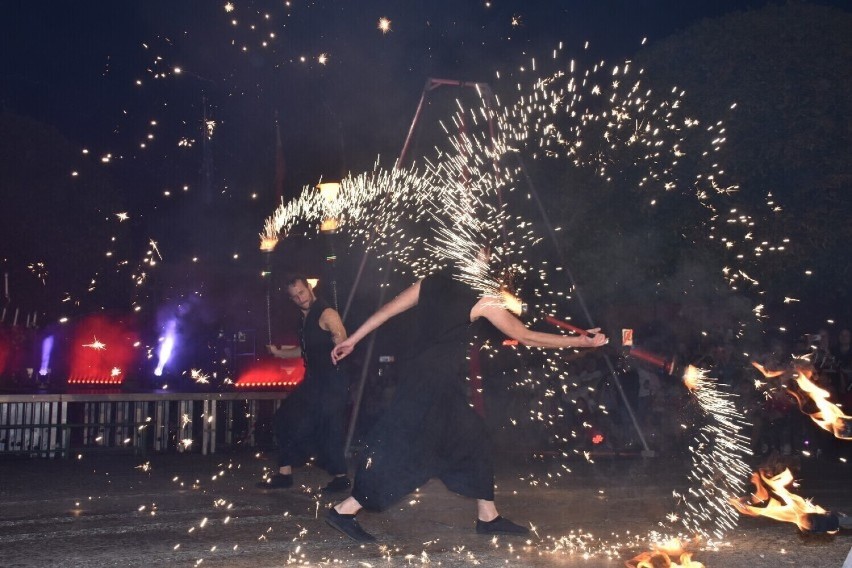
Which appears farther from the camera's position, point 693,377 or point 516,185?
point 516,185

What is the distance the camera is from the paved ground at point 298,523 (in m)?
5.59

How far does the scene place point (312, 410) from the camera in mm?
8398

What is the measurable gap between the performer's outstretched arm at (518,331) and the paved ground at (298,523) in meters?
1.35

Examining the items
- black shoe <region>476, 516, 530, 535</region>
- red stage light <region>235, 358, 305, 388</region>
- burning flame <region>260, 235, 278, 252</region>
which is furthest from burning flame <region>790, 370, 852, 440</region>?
red stage light <region>235, 358, 305, 388</region>

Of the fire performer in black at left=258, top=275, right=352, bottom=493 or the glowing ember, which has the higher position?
the fire performer in black at left=258, top=275, right=352, bottom=493

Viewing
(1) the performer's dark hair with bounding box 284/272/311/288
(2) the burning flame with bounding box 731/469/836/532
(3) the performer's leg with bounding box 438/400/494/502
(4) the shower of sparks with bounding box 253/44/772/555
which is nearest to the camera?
(2) the burning flame with bounding box 731/469/836/532

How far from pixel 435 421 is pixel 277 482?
2.76 m

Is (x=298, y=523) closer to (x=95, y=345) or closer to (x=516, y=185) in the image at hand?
(x=516, y=185)

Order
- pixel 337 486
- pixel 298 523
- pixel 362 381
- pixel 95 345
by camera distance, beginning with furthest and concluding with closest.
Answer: pixel 95 345 < pixel 362 381 < pixel 337 486 < pixel 298 523

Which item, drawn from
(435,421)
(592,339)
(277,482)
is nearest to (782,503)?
(592,339)

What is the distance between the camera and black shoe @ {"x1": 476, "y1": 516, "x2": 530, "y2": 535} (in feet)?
20.5

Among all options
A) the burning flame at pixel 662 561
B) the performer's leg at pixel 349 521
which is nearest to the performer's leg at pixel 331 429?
the performer's leg at pixel 349 521

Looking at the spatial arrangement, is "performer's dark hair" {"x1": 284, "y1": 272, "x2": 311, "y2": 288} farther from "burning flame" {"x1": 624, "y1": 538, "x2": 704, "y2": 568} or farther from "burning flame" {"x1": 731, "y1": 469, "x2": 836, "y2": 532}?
"burning flame" {"x1": 731, "y1": 469, "x2": 836, "y2": 532}

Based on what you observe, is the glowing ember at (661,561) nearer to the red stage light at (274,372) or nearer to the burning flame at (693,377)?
the burning flame at (693,377)
